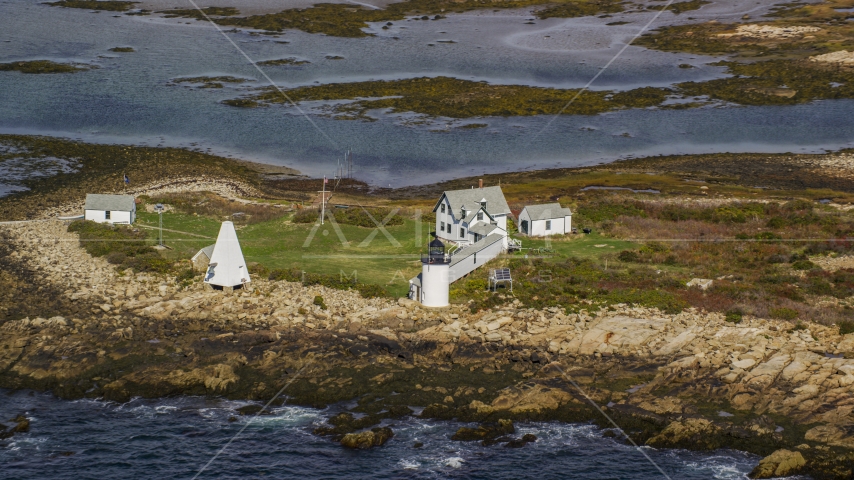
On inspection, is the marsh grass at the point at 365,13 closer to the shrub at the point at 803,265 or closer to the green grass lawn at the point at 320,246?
the green grass lawn at the point at 320,246

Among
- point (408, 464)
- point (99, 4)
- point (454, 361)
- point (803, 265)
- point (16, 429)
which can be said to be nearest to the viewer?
point (408, 464)

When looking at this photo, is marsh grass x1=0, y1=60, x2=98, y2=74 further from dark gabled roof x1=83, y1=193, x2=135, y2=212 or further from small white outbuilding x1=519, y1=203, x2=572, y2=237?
small white outbuilding x1=519, y1=203, x2=572, y2=237

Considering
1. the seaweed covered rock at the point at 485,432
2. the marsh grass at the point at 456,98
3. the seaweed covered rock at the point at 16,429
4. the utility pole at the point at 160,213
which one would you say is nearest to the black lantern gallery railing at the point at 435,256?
the seaweed covered rock at the point at 485,432

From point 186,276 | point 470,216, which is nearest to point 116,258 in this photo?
point 186,276

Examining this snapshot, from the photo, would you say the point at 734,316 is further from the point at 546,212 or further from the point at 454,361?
the point at 546,212

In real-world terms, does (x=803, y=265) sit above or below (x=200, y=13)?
below

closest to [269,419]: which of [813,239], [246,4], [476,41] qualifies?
[813,239]
